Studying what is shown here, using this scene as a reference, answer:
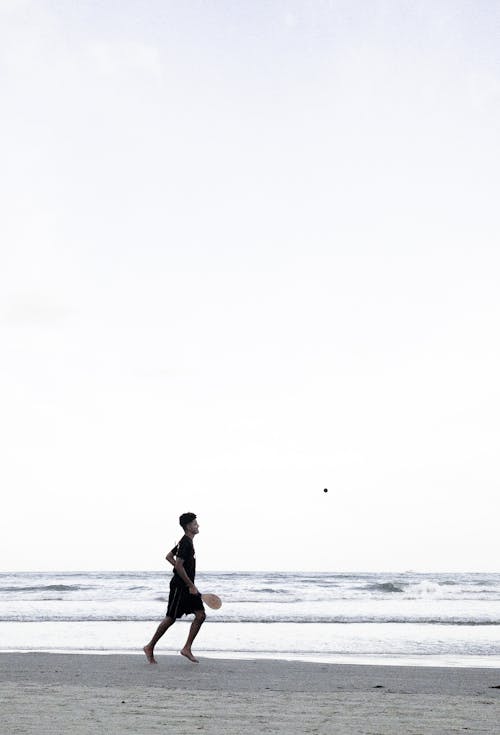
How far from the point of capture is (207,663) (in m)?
8.64

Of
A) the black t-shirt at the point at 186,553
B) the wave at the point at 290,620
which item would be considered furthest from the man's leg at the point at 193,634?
the wave at the point at 290,620

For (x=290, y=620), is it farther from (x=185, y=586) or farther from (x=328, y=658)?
(x=185, y=586)

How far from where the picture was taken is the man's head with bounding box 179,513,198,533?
823 centimetres

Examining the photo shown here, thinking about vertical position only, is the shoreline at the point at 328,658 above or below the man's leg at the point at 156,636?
below

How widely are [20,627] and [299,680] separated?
9.55 metres

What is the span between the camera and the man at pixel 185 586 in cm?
818

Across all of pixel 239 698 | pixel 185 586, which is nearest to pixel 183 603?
pixel 185 586

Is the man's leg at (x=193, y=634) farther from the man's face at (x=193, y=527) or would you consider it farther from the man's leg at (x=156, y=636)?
the man's face at (x=193, y=527)

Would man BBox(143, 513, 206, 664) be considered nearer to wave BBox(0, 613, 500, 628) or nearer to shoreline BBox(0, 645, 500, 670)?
shoreline BBox(0, 645, 500, 670)

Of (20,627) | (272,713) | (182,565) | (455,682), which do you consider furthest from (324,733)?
(20,627)

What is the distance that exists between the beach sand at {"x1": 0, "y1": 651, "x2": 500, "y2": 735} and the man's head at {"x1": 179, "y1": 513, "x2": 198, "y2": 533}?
1425 mm

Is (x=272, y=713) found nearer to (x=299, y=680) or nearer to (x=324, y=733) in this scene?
(x=324, y=733)

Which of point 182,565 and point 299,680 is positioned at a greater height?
point 182,565

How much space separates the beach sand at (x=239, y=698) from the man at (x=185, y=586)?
46cm
